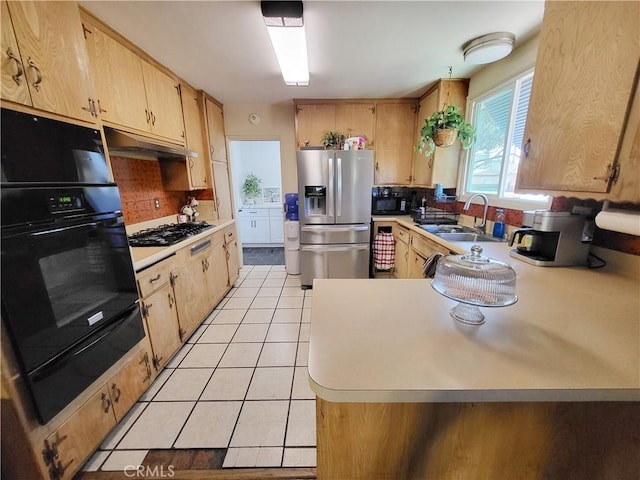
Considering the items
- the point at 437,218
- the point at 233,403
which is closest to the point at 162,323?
the point at 233,403

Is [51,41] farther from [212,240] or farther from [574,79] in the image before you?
[574,79]

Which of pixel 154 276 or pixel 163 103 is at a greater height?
pixel 163 103

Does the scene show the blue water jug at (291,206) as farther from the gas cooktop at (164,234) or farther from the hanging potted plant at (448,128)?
the hanging potted plant at (448,128)

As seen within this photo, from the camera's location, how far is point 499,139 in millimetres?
2246

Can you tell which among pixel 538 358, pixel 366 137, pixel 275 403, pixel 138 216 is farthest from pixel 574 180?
pixel 138 216

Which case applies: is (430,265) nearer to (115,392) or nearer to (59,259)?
(59,259)

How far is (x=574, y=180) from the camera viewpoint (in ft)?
3.61

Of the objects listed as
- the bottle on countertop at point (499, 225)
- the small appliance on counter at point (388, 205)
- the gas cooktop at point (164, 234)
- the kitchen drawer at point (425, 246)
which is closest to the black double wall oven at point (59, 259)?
the gas cooktop at point (164, 234)

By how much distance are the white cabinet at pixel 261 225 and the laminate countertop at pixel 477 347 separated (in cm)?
419

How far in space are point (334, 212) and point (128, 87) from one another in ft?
7.25

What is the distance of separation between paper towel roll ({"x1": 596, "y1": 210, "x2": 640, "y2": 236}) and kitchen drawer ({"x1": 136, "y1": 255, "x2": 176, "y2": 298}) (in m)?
2.36

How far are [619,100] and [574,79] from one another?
0.77 feet

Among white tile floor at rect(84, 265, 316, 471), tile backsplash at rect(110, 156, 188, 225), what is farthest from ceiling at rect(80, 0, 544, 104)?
white tile floor at rect(84, 265, 316, 471)

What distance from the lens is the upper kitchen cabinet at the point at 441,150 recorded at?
2699mm
